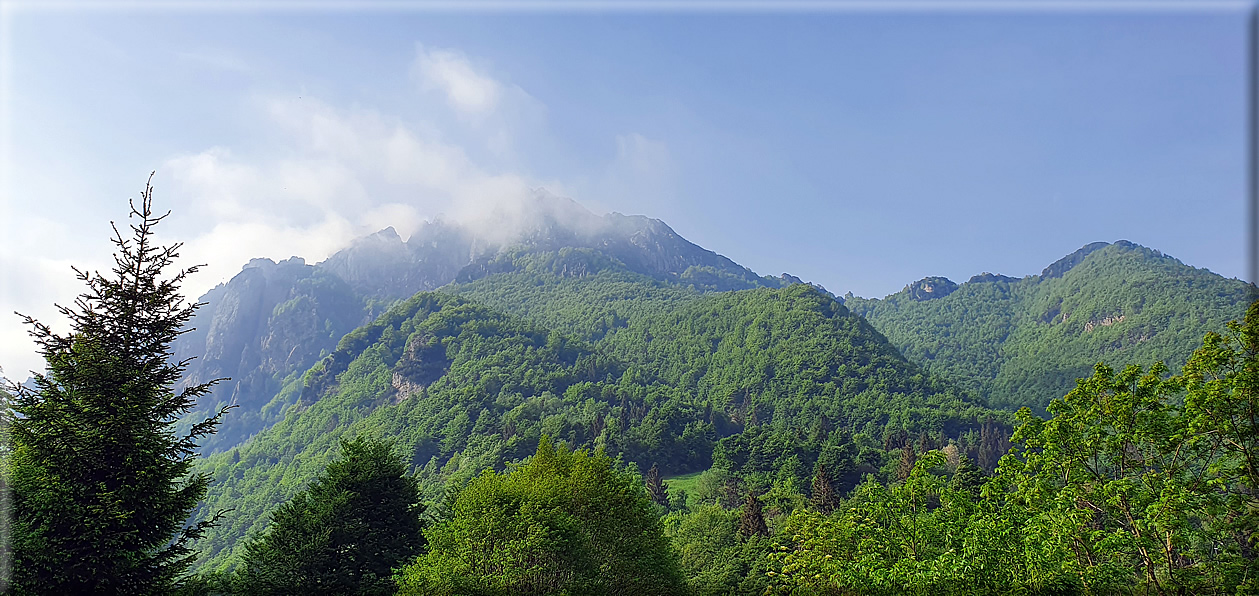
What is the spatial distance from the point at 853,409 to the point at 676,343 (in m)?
59.2

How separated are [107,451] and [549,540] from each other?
1099 cm

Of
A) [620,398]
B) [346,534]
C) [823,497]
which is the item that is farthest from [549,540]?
[620,398]

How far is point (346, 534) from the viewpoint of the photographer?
24.7 metres

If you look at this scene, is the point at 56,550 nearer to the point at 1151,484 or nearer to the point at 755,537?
the point at 1151,484

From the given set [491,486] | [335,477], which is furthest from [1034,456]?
[335,477]

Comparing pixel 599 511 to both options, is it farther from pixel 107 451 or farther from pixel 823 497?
pixel 823 497

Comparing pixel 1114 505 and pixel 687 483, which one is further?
pixel 687 483

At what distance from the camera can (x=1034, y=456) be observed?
41.9 feet

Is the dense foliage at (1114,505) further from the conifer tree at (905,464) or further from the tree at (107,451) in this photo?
the conifer tree at (905,464)

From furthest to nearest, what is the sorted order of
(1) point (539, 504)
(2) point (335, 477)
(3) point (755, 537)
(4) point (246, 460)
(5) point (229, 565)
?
(4) point (246, 460) → (5) point (229, 565) → (3) point (755, 537) → (2) point (335, 477) → (1) point (539, 504)

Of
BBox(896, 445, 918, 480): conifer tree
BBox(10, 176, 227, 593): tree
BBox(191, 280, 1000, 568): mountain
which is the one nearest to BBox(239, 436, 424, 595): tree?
BBox(10, 176, 227, 593): tree

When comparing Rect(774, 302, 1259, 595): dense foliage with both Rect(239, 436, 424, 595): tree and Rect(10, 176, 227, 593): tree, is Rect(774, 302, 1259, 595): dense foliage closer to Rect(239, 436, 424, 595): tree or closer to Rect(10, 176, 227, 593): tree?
Rect(10, 176, 227, 593): tree

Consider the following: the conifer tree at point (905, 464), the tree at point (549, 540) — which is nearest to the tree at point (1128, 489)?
the tree at point (549, 540)

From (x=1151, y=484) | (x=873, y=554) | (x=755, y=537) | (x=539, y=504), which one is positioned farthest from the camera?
(x=755, y=537)
